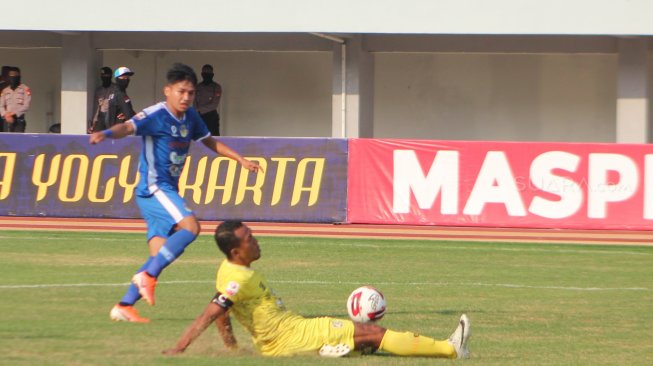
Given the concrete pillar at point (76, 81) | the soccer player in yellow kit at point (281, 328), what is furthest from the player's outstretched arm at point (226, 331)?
the concrete pillar at point (76, 81)

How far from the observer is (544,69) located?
31.7 m

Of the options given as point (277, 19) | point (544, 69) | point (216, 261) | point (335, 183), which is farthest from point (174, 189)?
point (544, 69)

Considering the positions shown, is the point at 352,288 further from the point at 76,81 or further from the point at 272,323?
the point at 76,81

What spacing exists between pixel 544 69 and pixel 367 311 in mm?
22434

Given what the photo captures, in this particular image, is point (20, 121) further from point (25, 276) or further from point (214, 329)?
point (214, 329)

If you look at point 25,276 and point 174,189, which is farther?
point 25,276

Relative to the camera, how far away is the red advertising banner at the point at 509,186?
21.9 meters

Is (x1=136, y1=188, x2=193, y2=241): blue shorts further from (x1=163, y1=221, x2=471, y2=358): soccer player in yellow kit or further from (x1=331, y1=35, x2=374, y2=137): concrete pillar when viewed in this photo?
(x1=331, y1=35, x2=374, y2=137): concrete pillar

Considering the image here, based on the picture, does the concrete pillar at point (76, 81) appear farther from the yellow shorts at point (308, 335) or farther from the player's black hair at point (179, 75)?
the yellow shorts at point (308, 335)

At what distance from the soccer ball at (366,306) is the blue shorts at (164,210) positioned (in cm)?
199

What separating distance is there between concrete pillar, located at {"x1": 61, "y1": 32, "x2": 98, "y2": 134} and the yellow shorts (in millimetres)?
21113

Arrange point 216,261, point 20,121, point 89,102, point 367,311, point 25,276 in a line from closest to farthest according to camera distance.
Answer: point 367,311 < point 25,276 < point 216,261 < point 20,121 < point 89,102

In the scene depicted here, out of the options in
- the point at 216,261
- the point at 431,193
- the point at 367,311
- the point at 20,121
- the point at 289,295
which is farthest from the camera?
the point at 20,121

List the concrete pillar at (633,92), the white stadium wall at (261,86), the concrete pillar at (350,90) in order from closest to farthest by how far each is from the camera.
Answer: the concrete pillar at (633,92), the concrete pillar at (350,90), the white stadium wall at (261,86)
